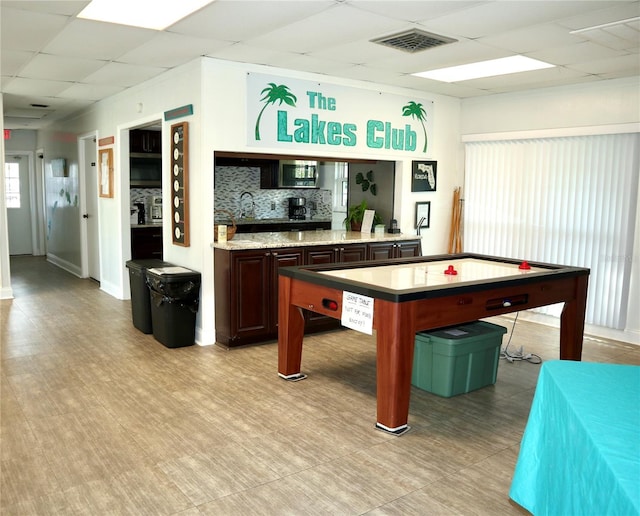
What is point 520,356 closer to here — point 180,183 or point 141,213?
point 180,183

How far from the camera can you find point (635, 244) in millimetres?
5504

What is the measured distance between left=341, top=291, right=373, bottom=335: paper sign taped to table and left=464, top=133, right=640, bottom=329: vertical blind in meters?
3.44

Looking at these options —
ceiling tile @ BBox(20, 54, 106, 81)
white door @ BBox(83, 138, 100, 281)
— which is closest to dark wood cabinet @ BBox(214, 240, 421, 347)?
ceiling tile @ BBox(20, 54, 106, 81)

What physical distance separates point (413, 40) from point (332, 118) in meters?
1.65

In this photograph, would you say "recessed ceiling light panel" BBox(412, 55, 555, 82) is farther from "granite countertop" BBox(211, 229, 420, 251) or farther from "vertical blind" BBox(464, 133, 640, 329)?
"granite countertop" BBox(211, 229, 420, 251)

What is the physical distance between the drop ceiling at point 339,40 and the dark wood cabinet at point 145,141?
50.0 inches

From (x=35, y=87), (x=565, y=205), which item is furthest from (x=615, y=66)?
(x=35, y=87)

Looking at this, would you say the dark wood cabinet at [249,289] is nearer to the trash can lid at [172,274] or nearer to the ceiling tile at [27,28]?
the trash can lid at [172,274]

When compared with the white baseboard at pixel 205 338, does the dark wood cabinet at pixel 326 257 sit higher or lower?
higher

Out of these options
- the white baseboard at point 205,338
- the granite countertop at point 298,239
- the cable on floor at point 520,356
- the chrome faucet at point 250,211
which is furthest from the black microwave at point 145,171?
the cable on floor at point 520,356

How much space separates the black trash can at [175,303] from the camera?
16.4ft

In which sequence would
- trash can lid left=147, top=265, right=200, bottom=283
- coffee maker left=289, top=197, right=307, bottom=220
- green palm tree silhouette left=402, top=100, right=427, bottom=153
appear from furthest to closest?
coffee maker left=289, top=197, right=307, bottom=220, green palm tree silhouette left=402, top=100, right=427, bottom=153, trash can lid left=147, top=265, right=200, bottom=283

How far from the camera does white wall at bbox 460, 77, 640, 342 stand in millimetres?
5496

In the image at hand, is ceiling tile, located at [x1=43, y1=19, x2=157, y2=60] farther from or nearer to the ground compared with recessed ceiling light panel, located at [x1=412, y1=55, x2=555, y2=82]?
nearer to the ground
